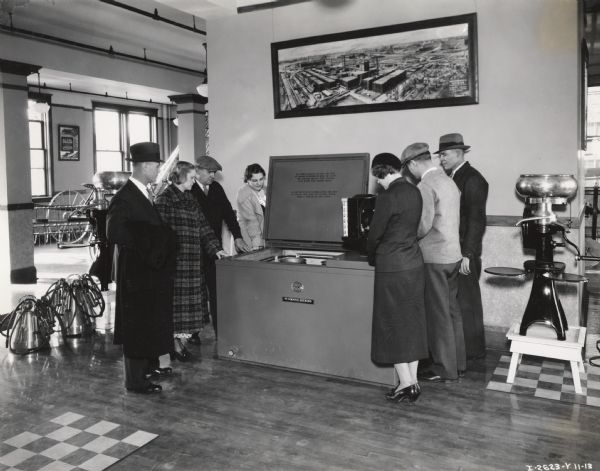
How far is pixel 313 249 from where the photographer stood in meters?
5.13

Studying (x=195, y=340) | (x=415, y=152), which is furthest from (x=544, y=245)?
(x=195, y=340)

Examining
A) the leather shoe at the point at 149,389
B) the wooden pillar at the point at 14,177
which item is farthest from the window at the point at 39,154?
the leather shoe at the point at 149,389

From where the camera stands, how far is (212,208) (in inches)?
219

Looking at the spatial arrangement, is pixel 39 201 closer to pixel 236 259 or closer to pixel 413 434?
pixel 236 259

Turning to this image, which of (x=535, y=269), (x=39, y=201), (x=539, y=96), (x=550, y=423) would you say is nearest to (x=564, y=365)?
(x=535, y=269)

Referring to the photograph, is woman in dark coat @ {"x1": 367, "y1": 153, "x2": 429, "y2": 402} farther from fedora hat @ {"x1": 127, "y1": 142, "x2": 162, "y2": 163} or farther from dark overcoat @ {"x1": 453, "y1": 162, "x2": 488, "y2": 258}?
fedora hat @ {"x1": 127, "y1": 142, "x2": 162, "y2": 163}

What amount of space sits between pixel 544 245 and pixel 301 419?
2215mm

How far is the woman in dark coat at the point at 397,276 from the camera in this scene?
12.3ft

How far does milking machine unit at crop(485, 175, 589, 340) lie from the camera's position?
4.33 m

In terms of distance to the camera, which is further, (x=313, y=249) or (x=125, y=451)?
(x=313, y=249)

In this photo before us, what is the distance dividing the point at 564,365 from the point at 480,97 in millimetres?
2329

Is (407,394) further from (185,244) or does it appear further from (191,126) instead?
(191,126)

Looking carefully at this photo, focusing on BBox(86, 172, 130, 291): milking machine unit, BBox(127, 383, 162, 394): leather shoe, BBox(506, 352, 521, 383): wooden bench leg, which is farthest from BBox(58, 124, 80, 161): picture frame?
BBox(506, 352, 521, 383): wooden bench leg

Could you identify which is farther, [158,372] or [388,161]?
[158,372]
